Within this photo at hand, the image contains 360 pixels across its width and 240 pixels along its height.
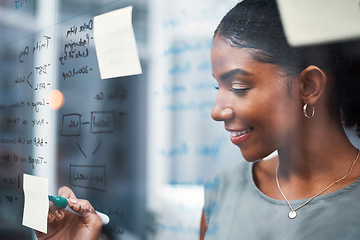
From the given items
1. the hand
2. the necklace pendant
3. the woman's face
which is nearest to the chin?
the woman's face

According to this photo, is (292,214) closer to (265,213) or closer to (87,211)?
(265,213)

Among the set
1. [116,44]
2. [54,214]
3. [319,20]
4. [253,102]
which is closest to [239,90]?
[253,102]

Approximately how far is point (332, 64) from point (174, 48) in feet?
1.05

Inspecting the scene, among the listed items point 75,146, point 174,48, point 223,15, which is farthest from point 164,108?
point 75,146

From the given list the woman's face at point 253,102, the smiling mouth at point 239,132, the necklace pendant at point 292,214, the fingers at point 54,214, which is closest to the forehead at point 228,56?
the woman's face at point 253,102

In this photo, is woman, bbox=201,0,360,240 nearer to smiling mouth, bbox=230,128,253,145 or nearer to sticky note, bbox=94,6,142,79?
smiling mouth, bbox=230,128,253,145

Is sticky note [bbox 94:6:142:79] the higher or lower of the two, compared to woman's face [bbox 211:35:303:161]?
higher

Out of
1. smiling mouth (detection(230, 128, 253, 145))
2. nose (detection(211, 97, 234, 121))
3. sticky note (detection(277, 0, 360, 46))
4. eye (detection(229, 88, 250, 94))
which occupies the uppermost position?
sticky note (detection(277, 0, 360, 46))

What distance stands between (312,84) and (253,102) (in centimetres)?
10

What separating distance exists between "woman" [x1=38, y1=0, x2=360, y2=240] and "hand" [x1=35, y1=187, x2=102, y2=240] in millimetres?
406

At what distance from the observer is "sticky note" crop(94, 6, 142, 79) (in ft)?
2.91

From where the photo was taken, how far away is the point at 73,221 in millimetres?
1030

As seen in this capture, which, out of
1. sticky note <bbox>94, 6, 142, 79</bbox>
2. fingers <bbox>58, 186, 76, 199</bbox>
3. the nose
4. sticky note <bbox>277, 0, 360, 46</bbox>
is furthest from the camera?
fingers <bbox>58, 186, 76, 199</bbox>

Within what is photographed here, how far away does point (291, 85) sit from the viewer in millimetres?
647
